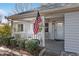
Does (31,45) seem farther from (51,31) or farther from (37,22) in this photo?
(51,31)

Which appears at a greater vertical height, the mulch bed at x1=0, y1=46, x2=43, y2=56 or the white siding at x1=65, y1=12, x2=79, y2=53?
the white siding at x1=65, y1=12, x2=79, y2=53

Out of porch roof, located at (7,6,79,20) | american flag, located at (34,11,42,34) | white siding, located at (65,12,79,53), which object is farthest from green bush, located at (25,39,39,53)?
white siding, located at (65,12,79,53)

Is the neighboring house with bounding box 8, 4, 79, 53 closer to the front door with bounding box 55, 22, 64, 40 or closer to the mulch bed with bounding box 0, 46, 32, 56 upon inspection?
the front door with bounding box 55, 22, 64, 40

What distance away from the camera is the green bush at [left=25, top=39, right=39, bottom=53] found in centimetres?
1002

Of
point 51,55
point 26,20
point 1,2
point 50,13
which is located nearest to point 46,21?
point 50,13

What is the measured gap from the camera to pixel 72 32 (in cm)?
1041

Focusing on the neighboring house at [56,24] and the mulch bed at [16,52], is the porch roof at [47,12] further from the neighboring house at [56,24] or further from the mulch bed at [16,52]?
the mulch bed at [16,52]

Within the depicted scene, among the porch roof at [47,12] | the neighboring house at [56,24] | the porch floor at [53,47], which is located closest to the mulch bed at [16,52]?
the porch floor at [53,47]

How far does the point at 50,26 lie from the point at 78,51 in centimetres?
210

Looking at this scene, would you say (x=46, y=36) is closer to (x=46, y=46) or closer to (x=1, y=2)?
(x=46, y=46)

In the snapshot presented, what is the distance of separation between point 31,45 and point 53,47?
1315 millimetres

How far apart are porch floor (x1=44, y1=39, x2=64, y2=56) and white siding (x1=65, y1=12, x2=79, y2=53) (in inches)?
16.0

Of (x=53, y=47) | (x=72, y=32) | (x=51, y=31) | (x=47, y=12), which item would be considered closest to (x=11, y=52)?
(x=53, y=47)

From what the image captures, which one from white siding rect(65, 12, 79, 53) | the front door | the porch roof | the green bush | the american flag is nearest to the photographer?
the porch roof
